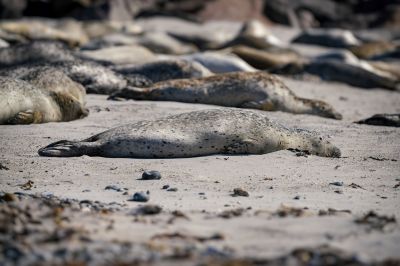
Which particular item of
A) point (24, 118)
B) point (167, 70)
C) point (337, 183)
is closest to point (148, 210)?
point (337, 183)

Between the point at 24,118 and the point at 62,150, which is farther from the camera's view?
the point at 24,118

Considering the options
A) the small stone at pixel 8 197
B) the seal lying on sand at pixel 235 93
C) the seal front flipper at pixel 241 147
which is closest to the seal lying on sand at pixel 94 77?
the seal lying on sand at pixel 235 93

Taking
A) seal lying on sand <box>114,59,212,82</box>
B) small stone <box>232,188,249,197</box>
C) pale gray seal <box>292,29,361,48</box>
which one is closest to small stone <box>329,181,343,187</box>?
small stone <box>232,188,249,197</box>

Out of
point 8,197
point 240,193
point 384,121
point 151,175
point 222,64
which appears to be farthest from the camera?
point 222,64

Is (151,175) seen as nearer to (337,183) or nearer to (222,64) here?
(337,183)

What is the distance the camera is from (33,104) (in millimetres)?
6941

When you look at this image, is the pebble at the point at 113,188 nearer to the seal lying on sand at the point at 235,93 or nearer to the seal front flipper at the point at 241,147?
the seal front flipper at the point at 241,147

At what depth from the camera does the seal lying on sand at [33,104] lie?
6773 millimetres

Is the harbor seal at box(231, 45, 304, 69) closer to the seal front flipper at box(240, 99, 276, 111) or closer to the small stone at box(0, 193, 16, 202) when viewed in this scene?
the seal front flipper at box(240, 99, 276, 111)

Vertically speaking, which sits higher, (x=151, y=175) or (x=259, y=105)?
(x=259, y=105)

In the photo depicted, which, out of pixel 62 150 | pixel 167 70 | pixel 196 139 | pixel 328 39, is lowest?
pixel 62 150

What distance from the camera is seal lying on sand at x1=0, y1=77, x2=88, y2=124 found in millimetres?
6773

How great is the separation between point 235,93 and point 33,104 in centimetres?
244

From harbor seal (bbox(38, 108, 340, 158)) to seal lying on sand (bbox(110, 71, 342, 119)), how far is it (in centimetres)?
224
